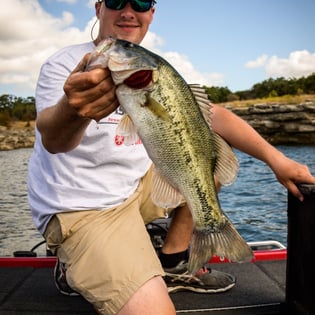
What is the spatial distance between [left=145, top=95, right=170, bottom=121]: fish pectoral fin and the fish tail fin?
637 mm

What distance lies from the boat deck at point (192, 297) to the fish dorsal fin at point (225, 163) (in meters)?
1.09

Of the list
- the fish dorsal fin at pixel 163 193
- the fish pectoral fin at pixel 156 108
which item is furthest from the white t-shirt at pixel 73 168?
the fish pectoral fin at pixel 156 108

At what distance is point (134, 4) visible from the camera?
326cm

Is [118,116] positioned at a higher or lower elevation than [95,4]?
lower

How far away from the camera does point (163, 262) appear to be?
3.61m

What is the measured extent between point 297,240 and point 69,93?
5.53 feet

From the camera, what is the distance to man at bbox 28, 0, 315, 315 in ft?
7.77

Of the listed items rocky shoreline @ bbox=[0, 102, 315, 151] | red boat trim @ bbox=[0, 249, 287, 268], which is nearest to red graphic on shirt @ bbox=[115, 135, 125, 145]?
red boat trim @ bbox=[0, 249, 287, 268]

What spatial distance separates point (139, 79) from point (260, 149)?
139cm

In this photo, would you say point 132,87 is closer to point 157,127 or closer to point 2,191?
point 157,127

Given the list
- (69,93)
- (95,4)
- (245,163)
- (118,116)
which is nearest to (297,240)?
(118,116)

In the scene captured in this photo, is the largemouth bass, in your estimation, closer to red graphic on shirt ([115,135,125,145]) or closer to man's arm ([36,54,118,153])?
man's arm ([36,54,118,153])

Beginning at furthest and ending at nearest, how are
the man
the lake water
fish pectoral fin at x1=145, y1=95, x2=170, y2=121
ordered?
the lake water
the man
fish pectoral fin at x1=145, y1=95, x2=170, y2=121

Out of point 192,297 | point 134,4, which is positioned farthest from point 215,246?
point 134,4
